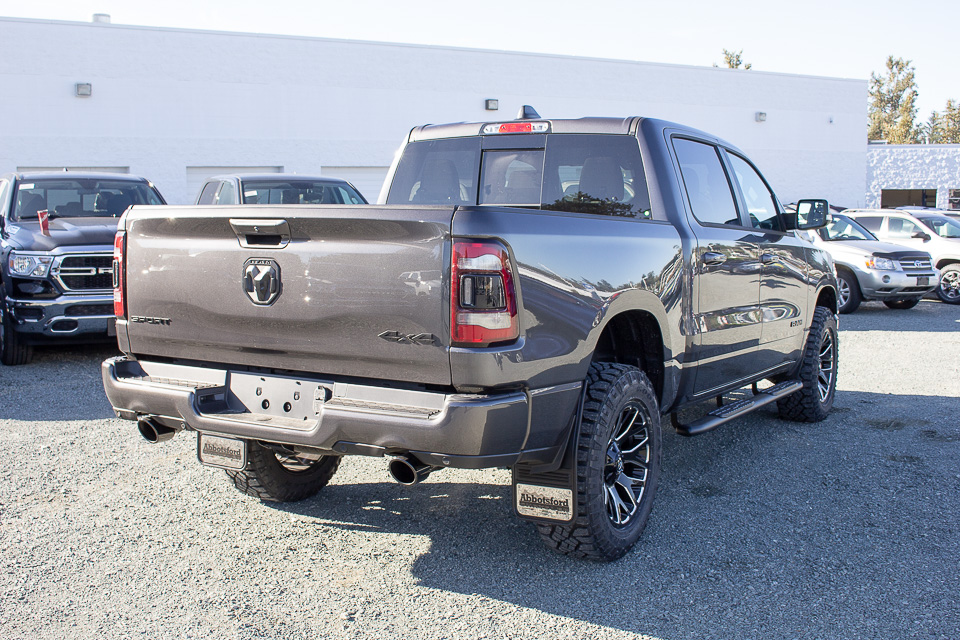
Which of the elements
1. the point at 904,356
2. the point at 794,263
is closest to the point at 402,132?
the point at 904,356

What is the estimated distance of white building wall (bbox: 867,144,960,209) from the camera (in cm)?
3434

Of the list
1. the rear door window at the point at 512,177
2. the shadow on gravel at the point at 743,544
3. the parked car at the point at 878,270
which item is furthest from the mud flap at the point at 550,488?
the parked car at the point at 878,270

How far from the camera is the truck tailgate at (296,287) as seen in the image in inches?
120

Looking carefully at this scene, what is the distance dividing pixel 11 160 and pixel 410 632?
818 inches

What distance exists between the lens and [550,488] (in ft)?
11.5

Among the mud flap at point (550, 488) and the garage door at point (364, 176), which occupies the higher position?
the garage door at point (364, 176)

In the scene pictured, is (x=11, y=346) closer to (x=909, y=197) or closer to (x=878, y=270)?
(x=878, y=270)

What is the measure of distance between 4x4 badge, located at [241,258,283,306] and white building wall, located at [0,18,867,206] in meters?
19.6

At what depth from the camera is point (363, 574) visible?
144 inches

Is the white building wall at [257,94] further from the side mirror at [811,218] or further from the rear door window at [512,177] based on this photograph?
the side mirror at [811,218]

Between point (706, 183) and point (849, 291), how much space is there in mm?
Answer: 10524

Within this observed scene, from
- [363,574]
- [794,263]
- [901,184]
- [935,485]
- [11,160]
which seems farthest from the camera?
[901,184]

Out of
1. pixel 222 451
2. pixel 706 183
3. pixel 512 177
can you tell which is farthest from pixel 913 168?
pixel 222 451

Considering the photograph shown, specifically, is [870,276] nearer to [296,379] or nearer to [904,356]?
[904,356]
